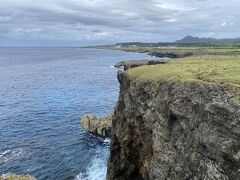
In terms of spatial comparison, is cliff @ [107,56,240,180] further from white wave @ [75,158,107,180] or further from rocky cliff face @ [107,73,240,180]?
white wave @ [75,158,107,180]

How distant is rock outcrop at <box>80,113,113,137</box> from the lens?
3177 inches

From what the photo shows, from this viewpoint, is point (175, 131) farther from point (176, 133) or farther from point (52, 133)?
point (52, 133)

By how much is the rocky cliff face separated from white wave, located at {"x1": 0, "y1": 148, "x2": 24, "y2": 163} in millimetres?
25525

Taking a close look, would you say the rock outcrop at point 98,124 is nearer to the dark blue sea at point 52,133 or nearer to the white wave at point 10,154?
the dark blue sea at point 52,133

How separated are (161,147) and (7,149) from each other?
148ft

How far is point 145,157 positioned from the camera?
45.3m

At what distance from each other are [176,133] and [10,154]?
4492cm

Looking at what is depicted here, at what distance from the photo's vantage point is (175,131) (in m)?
36.2

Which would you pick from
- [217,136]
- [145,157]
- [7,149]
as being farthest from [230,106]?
[7,149]

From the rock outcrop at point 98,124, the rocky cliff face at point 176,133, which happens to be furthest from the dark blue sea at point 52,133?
the rocky cliff face at point 176,133

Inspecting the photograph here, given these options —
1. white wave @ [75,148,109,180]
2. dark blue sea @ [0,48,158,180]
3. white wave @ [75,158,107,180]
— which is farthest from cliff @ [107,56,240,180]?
dark blue sea @ [0,48,158,180]

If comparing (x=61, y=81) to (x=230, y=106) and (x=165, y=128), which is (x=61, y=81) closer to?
(x=165, y=128)

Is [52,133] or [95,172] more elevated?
[52,133]

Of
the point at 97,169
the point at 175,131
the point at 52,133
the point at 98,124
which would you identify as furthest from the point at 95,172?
the point at 175,131
